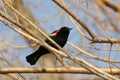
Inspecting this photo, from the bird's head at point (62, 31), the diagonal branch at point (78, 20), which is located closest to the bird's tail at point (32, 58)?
the bird's head at point (62, 31)

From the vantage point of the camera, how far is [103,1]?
1.24m

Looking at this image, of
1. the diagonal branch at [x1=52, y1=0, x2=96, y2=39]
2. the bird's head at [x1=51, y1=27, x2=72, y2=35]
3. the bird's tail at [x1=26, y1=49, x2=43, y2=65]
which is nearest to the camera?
the diagonal branch at [x1=52, y1=0, x2=96, y2=39]

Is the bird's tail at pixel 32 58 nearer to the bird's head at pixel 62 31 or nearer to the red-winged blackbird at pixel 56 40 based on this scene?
the red-winged blackbird at pixel 56 40

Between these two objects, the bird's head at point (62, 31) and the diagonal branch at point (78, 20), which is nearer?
the diagonal branch at point (78, 20)

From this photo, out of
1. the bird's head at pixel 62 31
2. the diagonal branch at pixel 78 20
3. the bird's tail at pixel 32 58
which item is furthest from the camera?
the bird's head at pixel 62 31

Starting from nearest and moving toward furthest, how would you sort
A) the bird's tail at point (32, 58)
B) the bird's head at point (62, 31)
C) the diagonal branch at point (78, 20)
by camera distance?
the diagonal branch at point (78, 20), the bird's tail at point (32, 58), the bird's head at point (62, 31)

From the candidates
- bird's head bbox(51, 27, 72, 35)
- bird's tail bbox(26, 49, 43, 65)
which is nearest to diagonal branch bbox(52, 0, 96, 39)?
bird's tail bbox(26, 49, 43, 65)

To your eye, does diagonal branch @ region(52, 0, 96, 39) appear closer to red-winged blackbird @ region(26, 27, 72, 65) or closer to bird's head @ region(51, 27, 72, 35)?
red-winged blackbird @ region(26, 27, 72, 65)

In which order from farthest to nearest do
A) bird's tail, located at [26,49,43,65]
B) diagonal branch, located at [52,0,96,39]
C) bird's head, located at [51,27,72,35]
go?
bird's head, located at [51,27,72,35]
bird's tail, located at [26,49,43,65]
diagonal branch, located at [52,0,96,39]

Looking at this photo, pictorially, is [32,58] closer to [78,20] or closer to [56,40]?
[56,40]

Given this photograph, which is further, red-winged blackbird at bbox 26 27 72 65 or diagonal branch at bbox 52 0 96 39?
red-winged blackbird at bbox 26 27 72 65

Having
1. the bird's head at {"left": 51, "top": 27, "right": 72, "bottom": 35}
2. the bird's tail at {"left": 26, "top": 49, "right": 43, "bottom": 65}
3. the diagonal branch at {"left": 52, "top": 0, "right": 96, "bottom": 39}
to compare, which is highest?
the diagonal branch at {"left": 52, "top": 0, "right": 96, "bottom": 39}

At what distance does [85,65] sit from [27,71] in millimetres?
542

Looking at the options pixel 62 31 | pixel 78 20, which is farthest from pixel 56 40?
pixel 78 20
